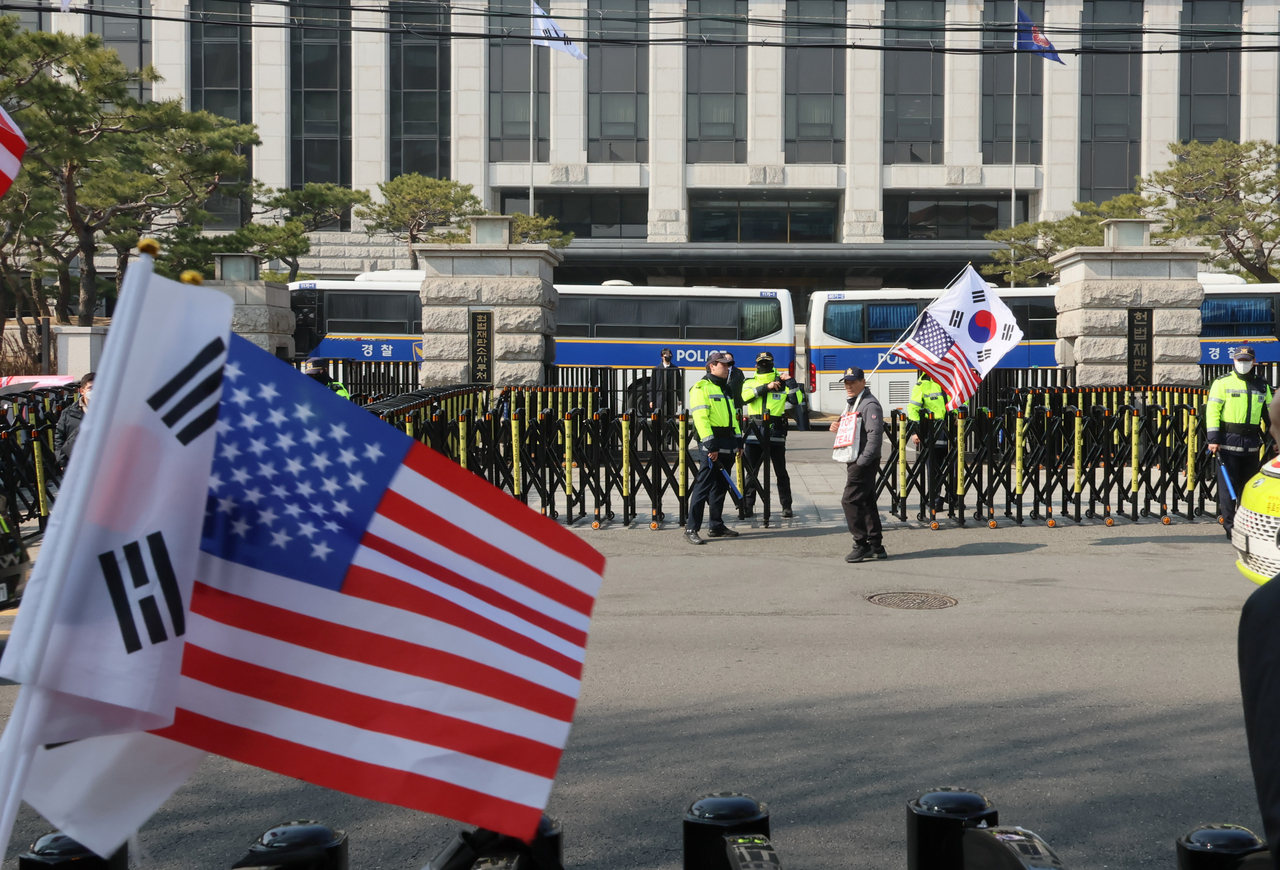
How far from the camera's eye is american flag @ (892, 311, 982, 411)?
1246 cm

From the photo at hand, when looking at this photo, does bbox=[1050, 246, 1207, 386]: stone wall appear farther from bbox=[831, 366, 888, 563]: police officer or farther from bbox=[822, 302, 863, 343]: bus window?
bbox=[822, 302, 863, 343]: bus window

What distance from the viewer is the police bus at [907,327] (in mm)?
28016

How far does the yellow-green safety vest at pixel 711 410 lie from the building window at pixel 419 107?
37.7 meters

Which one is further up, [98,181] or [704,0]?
[704,0]

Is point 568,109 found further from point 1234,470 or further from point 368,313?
point 1234,470

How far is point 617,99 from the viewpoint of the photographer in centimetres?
4600

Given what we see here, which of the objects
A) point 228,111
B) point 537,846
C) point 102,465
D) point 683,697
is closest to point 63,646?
point 102,465

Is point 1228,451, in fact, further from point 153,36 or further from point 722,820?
point 153,36

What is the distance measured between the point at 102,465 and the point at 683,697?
5007 mm

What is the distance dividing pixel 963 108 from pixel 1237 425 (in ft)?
123

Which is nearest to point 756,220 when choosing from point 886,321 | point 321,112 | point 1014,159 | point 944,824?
point 1014,159

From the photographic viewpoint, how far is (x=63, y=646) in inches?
70.9

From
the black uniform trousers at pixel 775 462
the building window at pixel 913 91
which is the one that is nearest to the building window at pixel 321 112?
the building window at pixel 913 91

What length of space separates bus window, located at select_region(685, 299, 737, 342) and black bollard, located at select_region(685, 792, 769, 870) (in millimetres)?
27118
